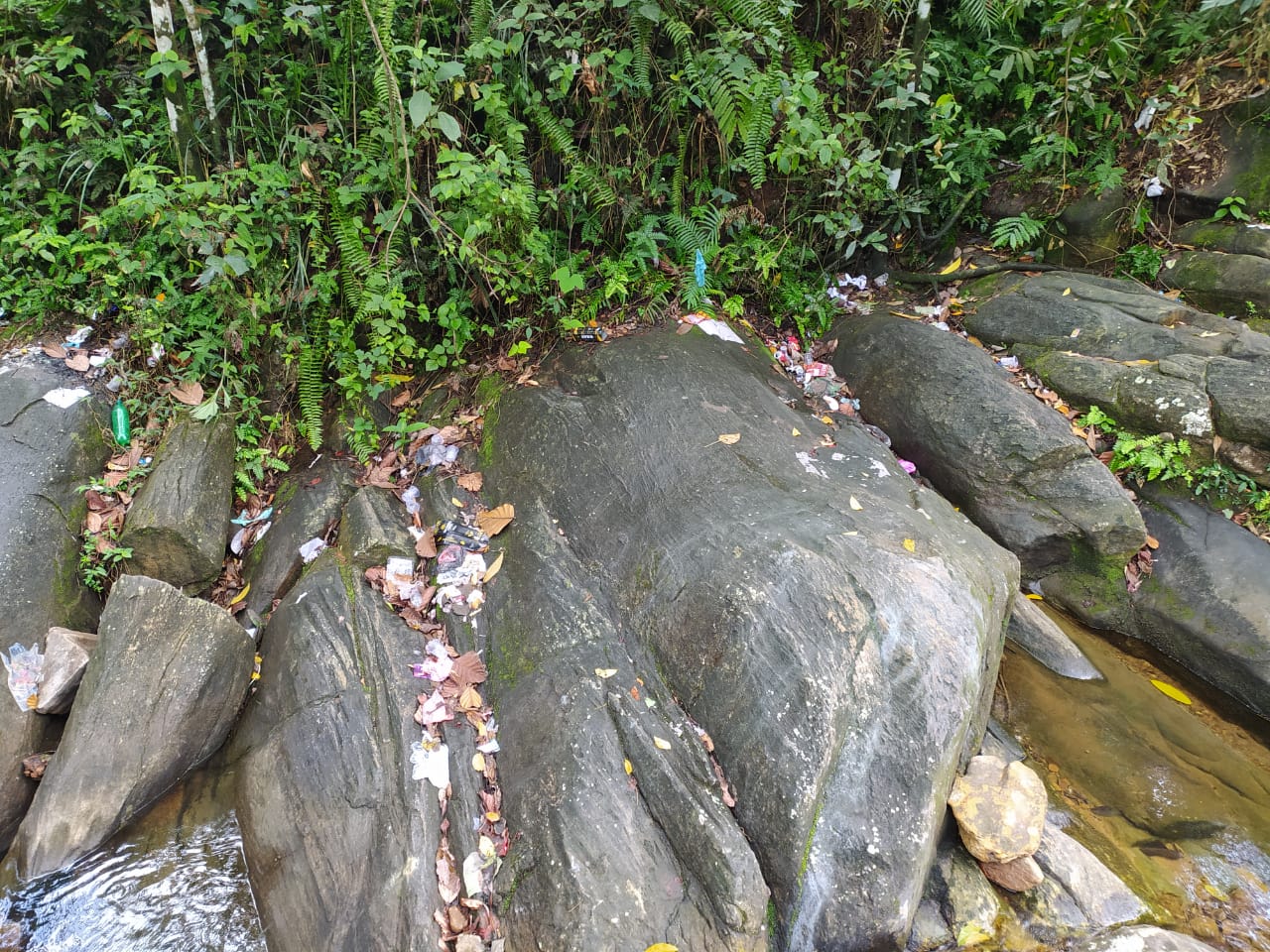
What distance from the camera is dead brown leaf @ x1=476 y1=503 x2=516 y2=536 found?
4023mm

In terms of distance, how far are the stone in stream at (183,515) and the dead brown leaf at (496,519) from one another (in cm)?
163

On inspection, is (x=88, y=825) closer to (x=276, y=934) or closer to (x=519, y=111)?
(x=276, y=934)

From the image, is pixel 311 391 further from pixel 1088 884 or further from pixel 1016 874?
pixel 1088 884

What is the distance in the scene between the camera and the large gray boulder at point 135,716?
319 centimetres

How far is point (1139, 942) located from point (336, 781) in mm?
3537

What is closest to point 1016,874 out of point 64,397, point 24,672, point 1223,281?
point 24,672

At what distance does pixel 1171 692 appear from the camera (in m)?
4.25

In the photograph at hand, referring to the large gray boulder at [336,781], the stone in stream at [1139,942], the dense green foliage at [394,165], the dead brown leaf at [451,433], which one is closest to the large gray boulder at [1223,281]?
the dense green foliage at [394,165]

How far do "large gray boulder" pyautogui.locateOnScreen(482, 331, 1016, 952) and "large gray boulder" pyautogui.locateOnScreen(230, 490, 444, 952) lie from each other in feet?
1.50

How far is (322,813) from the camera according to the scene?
3.12 metres

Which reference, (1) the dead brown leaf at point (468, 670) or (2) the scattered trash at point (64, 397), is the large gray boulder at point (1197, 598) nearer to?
(1) the dead brown leaf at point (468, 670)

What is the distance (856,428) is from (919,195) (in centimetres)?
282

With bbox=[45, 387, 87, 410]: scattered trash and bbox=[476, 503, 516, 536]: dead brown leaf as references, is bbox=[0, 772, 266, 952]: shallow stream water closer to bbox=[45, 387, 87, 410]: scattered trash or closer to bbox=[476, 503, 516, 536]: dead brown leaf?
bbox=[476, 503, 516, 536]: dead brown leaf

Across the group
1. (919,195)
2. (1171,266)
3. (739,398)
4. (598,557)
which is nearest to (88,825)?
(598,557)
